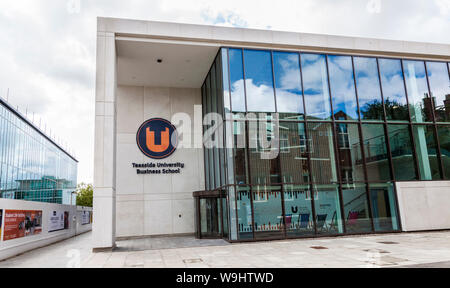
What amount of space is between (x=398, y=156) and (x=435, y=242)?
4942mm

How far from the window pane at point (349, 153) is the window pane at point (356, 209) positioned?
432 mm

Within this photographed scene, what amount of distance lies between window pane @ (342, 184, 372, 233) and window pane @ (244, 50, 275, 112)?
487cm

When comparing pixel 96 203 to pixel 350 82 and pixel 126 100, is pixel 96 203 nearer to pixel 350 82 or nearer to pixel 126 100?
pixel 126 100

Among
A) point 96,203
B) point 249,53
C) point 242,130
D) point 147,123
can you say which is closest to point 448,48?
point 249,53

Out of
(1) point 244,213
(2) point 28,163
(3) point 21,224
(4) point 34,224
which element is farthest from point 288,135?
(2) point 28,163

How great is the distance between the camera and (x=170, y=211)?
17.3m

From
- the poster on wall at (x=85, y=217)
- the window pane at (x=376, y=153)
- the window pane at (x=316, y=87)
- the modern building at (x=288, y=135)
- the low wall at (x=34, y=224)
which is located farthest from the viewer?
the poster on wall at (x=85, y=217)

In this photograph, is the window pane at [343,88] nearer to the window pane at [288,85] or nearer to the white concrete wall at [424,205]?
the window pane at [288,85]

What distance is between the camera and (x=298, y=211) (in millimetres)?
13477

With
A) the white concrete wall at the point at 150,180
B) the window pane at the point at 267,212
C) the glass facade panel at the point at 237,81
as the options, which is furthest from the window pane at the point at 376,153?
the white concrete wall at the point at 150,180

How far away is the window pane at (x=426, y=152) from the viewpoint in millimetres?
15055

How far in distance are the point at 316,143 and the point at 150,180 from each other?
28.8 ft

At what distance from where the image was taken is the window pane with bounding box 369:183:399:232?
46.3 ft

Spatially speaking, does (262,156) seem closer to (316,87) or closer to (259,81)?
(259,81)
